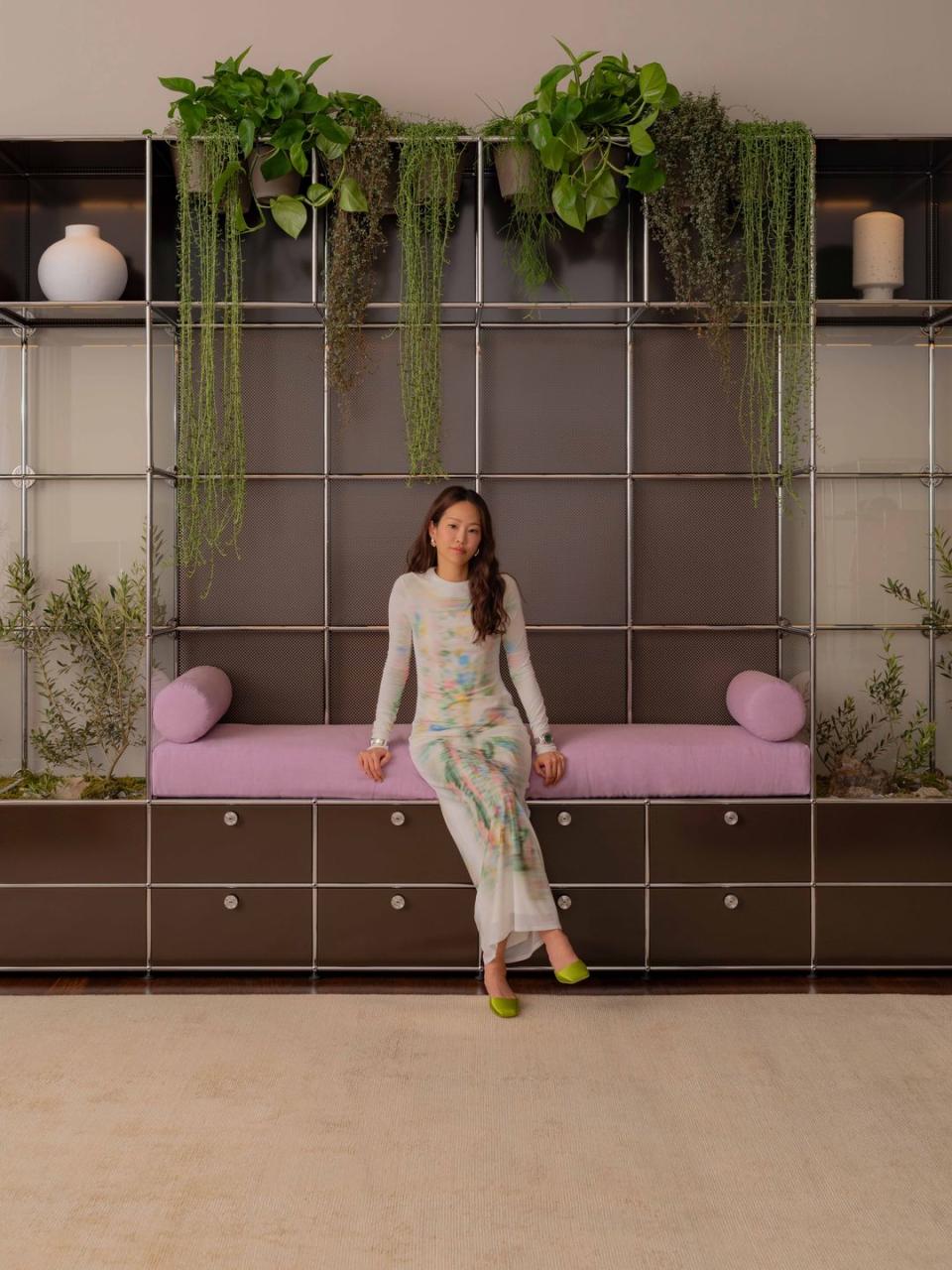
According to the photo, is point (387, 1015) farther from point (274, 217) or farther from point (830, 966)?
point (274, 217)

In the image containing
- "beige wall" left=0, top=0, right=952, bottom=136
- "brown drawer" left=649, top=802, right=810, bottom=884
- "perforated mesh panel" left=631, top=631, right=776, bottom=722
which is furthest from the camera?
"perforated mesh panel" left=631, top=631, right=776, bottom=722

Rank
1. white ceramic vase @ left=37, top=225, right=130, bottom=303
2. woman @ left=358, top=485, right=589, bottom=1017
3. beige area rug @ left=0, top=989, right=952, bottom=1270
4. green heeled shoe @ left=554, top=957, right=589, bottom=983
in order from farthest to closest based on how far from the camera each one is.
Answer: white ceramic vase @ left=37, top=225, right=130, bottom=303 < woman @ left=358, top=485, right=589, bottom=1017 < green heeled shoe @ left=554, top=957, right=589, bottom=983 < beige area rug @ left=0, top=989, right=952, bottom=1270

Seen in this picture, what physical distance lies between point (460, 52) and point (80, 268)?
1.55m

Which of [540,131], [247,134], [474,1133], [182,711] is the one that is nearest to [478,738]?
[182,711]

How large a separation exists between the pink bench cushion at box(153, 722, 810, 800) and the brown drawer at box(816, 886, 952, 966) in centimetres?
38

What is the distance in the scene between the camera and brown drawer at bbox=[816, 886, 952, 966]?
3.61m

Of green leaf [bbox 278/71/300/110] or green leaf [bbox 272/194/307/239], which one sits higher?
green leaf [bbox 278/71/300/110]

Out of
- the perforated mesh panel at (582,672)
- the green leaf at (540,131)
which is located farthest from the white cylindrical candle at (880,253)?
the perforated mesh panel at (582,672)

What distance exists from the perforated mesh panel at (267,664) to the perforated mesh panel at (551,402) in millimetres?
966

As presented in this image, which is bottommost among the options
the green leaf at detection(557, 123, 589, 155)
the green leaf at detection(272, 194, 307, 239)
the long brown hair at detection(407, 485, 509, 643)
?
the long brown hair at detection(407, 485, 509, 643)

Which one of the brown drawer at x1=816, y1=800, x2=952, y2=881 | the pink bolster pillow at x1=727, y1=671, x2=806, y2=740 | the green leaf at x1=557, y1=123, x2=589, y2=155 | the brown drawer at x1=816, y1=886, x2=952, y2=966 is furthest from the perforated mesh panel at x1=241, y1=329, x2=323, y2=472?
the brown drawer at x1=816, y1=886, x2=952, y2=966

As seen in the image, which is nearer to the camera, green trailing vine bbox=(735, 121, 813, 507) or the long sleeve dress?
the long sleeve dress

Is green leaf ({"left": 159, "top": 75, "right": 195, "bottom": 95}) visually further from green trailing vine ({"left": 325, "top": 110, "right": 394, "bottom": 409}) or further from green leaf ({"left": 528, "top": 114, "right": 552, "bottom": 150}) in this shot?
green leaf ({"left": 528, "top": 114, "right": 552, "bottom": 150})

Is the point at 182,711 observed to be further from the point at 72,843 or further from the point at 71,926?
the point at 71,926
